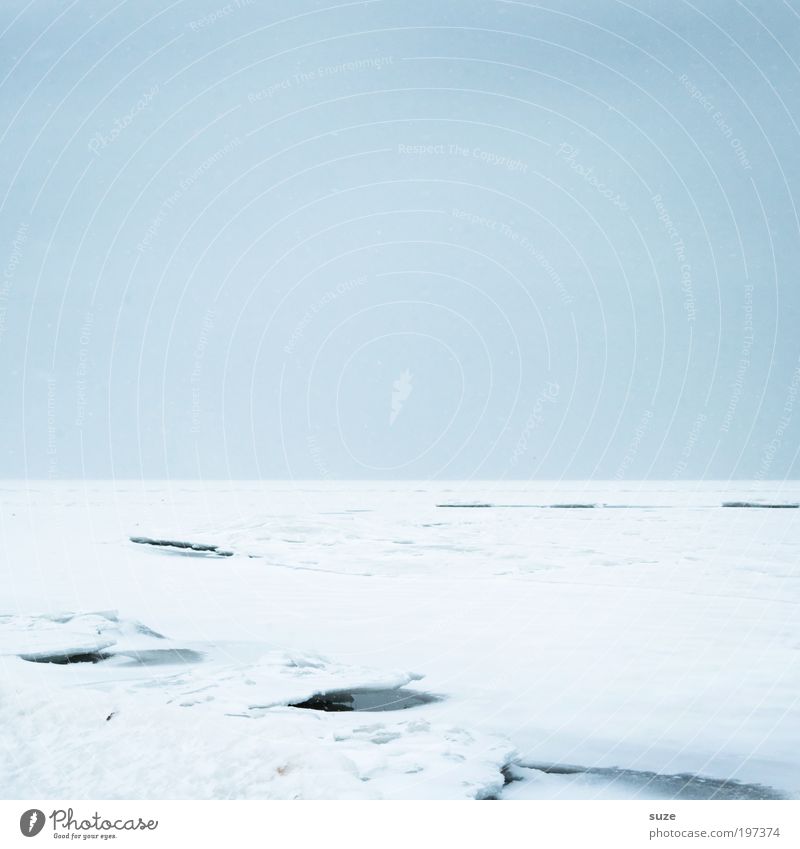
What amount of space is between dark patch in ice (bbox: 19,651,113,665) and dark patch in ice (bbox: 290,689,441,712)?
2.20 meters

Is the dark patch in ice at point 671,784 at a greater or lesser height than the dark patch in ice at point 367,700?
lesser

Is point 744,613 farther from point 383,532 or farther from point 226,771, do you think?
point 383,532

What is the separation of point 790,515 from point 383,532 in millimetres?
12757

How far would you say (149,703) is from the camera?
6.02 meters

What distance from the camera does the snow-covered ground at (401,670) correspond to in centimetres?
514

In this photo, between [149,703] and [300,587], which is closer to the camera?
[149,703]

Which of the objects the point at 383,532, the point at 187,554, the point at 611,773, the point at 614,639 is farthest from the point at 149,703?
the point at 383,532

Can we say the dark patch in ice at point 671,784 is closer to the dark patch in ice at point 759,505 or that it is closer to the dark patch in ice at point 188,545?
the dark patch in ice at point 188,545

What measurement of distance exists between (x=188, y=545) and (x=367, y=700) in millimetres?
10194

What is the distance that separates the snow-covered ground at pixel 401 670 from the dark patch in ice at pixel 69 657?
0.18ft

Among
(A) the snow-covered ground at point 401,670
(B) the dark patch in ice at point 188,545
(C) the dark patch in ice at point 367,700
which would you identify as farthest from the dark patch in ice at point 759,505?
(C) the dark patch in ice at point 367,700

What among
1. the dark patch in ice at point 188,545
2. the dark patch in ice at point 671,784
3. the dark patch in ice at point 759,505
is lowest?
the dark patch in ice at point 671,784

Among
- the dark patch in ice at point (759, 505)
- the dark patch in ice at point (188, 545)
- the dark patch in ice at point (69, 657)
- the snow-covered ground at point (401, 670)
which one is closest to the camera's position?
the snow-covered ground at point (401, 670)

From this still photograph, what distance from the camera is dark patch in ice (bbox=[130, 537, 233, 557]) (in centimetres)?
1518
